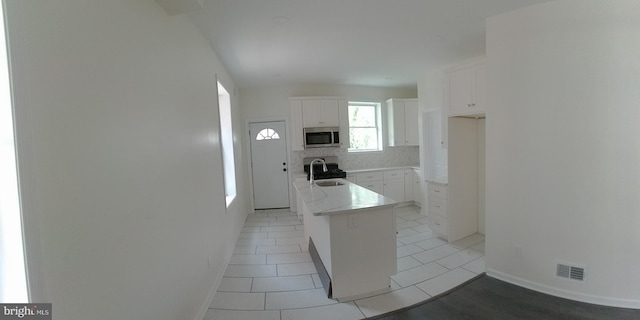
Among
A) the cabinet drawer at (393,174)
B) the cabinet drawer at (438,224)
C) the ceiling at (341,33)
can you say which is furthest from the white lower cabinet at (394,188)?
the ceiling at (341,33)

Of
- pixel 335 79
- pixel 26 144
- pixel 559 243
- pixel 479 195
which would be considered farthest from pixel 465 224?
pixel 26 144

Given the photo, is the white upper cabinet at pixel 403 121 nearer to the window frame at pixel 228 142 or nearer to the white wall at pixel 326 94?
the white wall at pixel 326 94

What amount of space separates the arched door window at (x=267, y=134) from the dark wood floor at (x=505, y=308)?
4.00 meters

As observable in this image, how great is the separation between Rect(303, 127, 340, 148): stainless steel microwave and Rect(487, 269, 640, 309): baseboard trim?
3.35 meters

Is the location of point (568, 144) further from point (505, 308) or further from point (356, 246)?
point (356, 246)

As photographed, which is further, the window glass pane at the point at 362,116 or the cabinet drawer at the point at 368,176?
the window glass pane at the point at 362,116

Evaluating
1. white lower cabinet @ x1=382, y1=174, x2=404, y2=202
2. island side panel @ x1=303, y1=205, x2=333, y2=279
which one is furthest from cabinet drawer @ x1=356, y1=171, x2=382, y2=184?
island side panel @ x1=303, y1=205, x2=333, y2=279

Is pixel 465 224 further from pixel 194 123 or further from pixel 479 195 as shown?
pixel 194 123

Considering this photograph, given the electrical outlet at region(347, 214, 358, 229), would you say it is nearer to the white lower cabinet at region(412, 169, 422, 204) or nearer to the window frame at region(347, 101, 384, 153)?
the window frame at region(347, 101, 384, 153)

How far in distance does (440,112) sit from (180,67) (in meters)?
3.98

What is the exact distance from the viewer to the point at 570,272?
2186 millimetres

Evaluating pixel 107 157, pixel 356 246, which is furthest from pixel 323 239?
pixel 107 157

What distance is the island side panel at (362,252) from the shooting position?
228 centimetres

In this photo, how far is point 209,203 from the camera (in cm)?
253
